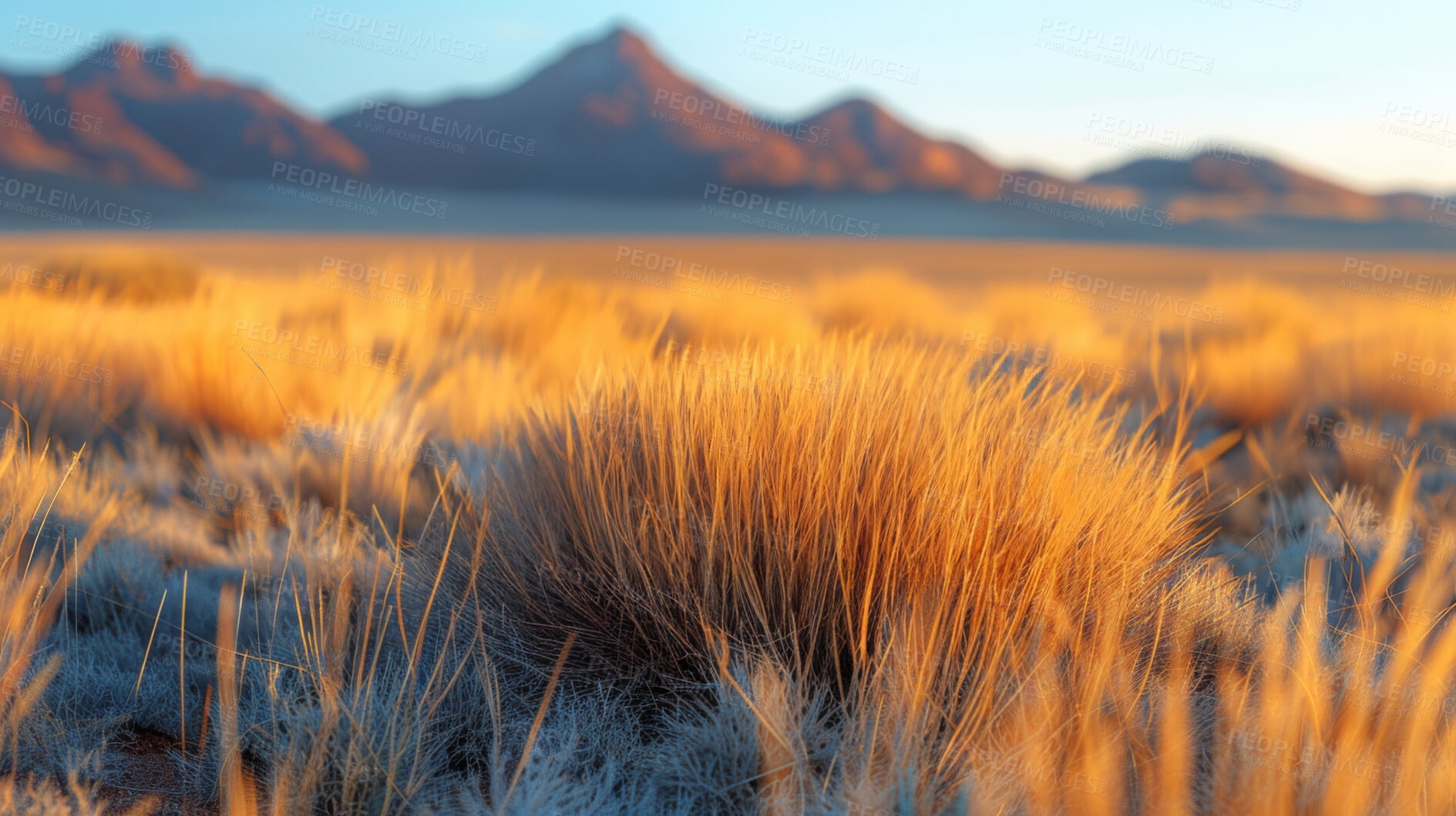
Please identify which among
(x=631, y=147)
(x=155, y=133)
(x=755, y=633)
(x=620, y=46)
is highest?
(x=620, y=46)

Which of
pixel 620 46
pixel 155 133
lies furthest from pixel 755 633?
pixel 620 46

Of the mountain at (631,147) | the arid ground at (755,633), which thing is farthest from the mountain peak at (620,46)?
the arid ground at (755,633)

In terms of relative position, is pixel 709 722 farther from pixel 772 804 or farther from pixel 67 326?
pixel 67 326

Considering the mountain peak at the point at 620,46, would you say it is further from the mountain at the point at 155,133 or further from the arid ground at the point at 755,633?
the arid ground at the point at 755,633

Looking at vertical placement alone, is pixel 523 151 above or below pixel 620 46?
below

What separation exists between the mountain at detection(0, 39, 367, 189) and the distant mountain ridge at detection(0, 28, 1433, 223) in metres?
0.21

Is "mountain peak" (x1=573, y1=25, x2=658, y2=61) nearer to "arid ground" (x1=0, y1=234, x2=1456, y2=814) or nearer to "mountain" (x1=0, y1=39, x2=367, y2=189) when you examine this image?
"mountain" (x1=0, y1=39, x2=367, y2=189)

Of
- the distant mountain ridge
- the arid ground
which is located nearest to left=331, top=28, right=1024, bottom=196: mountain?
the distant mountain ridge

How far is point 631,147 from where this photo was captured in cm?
9325

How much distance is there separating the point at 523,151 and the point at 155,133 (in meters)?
40.8

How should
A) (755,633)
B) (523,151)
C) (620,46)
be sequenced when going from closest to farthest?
1. (755,633)
2. (523,151)
3. (620,46)

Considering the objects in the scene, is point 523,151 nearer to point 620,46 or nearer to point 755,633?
point 620,46

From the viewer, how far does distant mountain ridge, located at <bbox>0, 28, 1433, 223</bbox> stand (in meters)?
80.3

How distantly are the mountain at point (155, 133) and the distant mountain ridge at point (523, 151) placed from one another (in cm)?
21
